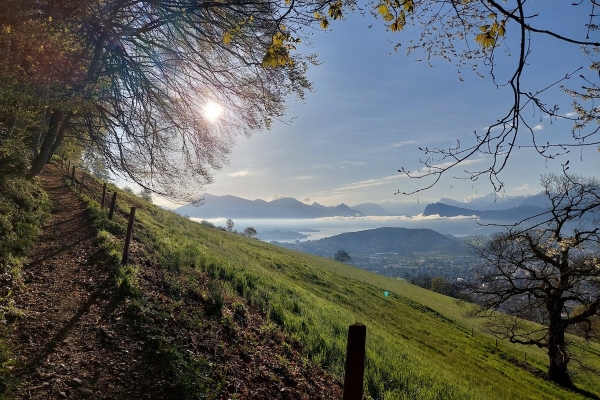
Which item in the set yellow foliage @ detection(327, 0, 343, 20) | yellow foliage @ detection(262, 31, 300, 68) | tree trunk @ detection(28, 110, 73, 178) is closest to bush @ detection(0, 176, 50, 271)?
tree trunk @ detection(28, 110, 73, 178)

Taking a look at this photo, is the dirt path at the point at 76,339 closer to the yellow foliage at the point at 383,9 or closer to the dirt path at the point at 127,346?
the dirt path at the point at 127,346

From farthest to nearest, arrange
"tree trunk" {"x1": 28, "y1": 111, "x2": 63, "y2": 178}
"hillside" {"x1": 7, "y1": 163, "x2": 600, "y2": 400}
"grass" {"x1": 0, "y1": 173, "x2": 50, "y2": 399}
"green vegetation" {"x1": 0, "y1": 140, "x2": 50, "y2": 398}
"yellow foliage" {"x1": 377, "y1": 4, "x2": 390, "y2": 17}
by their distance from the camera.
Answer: "tree trunk" {"x1": 28, "y1": 111, "x2": 63, "y2": 178}
"green vegetation" {"x1": 0, "y1": 140, "x2": 50, "y2": 398}
"hillside" {"x1": 7, "y1": 163, "x2": 600, "y2": 400}
"grass" {"x1": 0, "y1": 173, "x2": 50, "y2": 399}
"yellow foliage" {"x1": 377, "y1": 4, "x2": 390, "y2": 17}

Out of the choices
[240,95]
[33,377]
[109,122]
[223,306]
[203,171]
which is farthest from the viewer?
[109,122]

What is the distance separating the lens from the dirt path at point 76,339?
4457 mm

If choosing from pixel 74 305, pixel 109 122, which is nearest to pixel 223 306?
pixel 74 305

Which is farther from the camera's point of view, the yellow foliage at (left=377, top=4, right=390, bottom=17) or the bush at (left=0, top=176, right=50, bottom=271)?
the bush at (left=0, top=176, right=50, bottom=271)

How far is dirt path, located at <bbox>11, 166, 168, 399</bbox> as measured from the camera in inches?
175

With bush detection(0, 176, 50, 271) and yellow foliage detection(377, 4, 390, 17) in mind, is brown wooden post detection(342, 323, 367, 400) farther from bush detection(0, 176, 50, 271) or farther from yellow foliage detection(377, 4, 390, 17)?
bush detection(0, 176, 50, 271)

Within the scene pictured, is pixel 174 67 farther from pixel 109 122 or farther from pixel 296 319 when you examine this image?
pixel 296 319

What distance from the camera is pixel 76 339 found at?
18.0 ft

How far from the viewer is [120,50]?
33.3ft

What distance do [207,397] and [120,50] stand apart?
1053 cm

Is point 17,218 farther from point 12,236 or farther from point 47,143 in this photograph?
point 47,143

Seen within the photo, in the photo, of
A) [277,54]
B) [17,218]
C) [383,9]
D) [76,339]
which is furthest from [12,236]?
[383,9]
